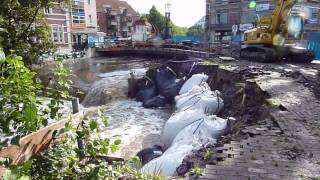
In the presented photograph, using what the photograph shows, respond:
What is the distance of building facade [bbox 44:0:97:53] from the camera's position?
1692 inches

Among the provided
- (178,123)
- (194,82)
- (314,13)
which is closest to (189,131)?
(178,123)

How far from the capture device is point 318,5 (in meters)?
41.8

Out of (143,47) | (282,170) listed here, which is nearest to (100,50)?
(143,47)

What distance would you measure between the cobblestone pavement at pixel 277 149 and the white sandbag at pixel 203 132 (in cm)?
80

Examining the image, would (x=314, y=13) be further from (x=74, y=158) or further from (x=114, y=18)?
(x=74, y=158)

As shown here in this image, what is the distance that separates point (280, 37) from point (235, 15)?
31498 millimetres

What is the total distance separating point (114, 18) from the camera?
71.3 metres

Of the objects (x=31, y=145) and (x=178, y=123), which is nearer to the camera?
(x=31, y=145)

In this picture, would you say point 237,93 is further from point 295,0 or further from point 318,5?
point 318,5

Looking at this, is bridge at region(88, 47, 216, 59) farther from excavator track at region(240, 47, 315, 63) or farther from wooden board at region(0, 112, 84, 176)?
wooden board at region(0, 112, 84, 176)

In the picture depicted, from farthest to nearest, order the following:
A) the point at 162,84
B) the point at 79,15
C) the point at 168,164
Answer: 1. the point at 79,15
2. the point at 162,84
3. the point at 168,164

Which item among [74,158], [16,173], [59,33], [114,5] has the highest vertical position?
[114,5]

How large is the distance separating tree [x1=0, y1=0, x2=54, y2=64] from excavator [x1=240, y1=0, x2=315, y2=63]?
11457mm

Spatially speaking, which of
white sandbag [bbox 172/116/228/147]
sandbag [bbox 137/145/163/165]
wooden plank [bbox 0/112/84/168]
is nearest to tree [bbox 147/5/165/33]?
sandbag [bbox 137/145/163/165]
